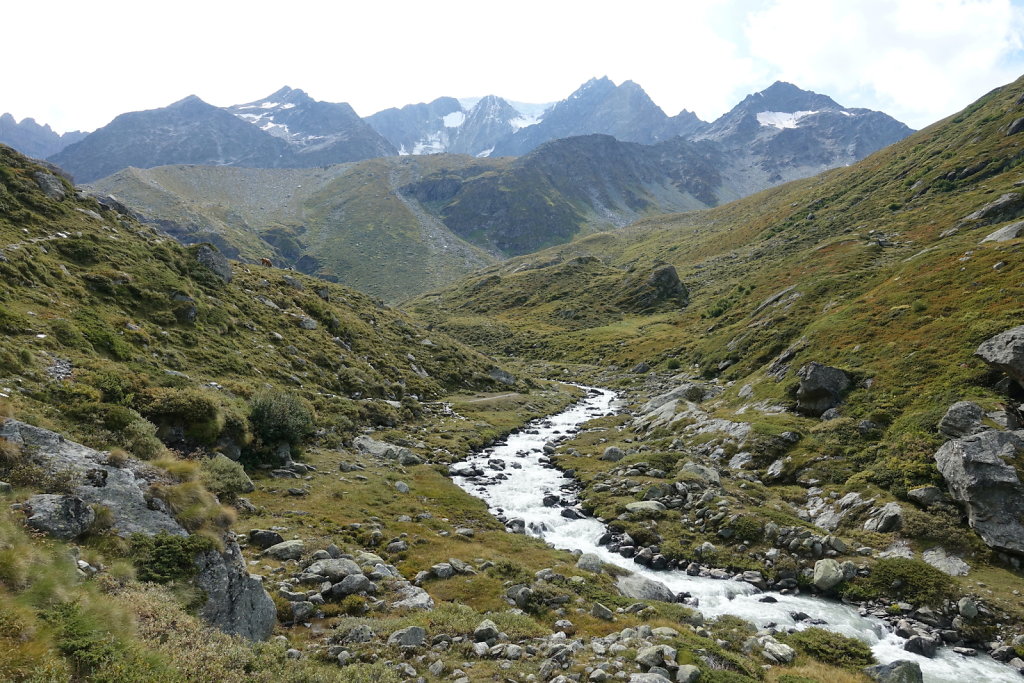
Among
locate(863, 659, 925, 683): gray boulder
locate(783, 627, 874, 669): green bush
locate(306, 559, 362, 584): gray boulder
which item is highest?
locate(306, 559, 362, 584): gray boulder

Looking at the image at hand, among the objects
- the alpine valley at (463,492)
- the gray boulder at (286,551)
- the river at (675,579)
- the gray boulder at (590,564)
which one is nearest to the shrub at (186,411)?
the alpine valley at (463,492)

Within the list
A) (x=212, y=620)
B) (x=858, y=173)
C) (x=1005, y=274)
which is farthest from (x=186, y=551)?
(x=858, y=173)

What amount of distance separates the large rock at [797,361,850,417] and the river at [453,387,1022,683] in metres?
18.2

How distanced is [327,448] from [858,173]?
17747 cm

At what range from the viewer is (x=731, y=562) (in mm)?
22656

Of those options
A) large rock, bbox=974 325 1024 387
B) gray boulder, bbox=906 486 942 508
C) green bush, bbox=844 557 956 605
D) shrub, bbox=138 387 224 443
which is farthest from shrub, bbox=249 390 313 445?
large rock, bbox=974 325 1024 387

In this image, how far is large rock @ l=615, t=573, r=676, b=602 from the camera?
65.1 feet

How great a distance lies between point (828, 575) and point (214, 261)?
5349 centimetres

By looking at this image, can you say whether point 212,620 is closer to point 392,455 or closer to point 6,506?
point 6,506

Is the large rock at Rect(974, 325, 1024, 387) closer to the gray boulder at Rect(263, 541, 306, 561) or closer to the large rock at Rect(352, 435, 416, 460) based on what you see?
the gray boulder at Rect(263, 541, 306, 561)

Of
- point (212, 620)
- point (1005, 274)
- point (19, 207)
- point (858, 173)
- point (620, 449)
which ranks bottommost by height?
point (620, 449)

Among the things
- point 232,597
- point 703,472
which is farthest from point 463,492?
point 232,597

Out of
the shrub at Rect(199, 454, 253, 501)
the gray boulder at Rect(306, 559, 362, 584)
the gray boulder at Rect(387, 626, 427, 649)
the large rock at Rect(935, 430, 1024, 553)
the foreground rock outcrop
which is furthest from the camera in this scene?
the shrub at Rect(199, 454, 253, 501)

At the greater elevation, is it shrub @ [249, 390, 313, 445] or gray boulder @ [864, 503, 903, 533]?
shrub @ [249, 390, 313, 445]
